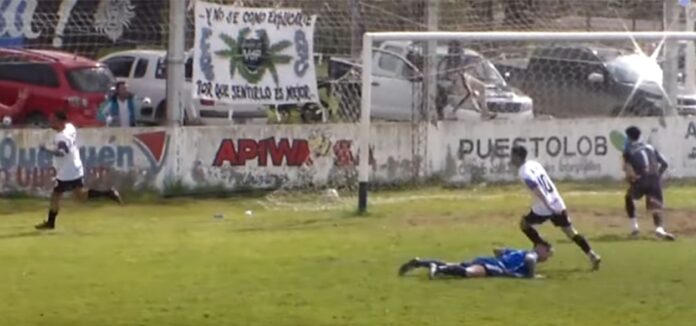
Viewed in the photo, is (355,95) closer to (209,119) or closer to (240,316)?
(209,119)

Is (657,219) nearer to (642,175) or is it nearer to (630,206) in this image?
(630,206)

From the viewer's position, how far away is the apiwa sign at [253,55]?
28594 mm

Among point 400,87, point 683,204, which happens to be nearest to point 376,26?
point 400,87

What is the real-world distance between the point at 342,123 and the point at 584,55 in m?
6.17

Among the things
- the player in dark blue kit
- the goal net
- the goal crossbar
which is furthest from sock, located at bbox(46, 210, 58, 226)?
the player in dark blue kit

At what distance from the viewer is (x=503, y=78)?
32.1 m

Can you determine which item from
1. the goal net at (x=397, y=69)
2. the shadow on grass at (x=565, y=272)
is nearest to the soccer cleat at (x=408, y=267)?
the shadow on grass at (x=565, y=272)

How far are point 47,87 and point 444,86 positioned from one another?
7.73m

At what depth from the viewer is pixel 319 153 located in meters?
28.3

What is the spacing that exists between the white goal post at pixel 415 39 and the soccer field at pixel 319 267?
0.84 metres

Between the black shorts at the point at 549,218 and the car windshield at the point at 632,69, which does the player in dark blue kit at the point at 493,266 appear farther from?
the car windshield at the point at 632,69

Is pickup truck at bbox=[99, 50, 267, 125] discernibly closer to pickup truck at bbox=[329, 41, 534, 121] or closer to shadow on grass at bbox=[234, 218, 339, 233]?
pickup truck at bbox=[329, 41, 534, 121]

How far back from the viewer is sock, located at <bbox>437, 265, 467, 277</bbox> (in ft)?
55.9

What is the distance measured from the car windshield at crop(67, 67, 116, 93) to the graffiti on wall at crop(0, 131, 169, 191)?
216 inches
